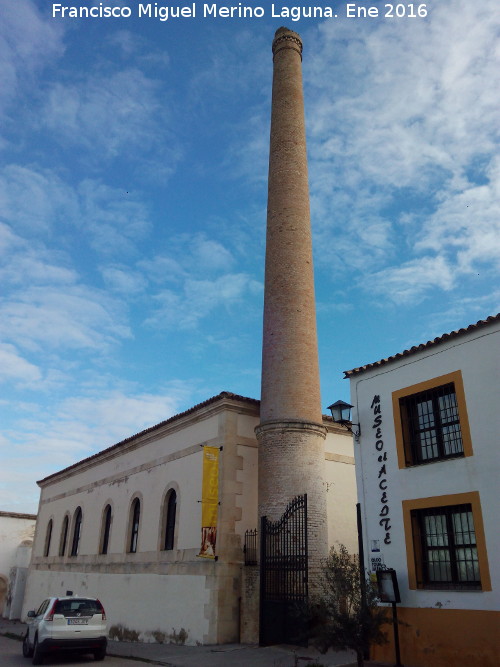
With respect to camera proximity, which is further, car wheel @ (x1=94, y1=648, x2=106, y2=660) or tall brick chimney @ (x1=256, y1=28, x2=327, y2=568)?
tall brick chimney @ (x1=256, y1=28, x2=327, y2=568)

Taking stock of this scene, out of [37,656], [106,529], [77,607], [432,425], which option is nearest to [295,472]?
[432,425]

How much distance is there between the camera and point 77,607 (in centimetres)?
1268

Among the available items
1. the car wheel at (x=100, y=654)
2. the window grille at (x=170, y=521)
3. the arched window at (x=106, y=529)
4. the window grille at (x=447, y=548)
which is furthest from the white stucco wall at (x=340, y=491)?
the arched window at (x=106, y=529)

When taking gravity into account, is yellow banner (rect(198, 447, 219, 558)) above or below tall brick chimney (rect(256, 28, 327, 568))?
below

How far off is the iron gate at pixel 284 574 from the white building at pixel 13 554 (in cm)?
2275

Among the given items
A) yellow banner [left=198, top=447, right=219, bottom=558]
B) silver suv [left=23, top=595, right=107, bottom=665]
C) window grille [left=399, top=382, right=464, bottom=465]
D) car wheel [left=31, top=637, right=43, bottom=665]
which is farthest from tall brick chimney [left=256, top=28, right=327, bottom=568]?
car wheel [left=31, top=637, right=43, bottom=665]

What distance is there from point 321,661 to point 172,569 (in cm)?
703

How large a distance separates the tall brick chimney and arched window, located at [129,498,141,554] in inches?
279

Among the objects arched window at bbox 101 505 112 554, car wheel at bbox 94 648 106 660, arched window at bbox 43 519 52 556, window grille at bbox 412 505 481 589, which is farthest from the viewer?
arched window at bbox 43 519 52 556

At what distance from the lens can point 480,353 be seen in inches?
421

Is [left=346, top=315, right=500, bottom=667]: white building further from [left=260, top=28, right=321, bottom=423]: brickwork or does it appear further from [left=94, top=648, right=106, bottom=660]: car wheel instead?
[left=94, top=648, right=106, bottom=660]: car wheel

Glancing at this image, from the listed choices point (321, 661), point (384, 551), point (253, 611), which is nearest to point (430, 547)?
point (384, 551)

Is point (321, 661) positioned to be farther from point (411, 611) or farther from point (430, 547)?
point (430, 547)

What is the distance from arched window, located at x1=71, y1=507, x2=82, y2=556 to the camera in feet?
85.5
